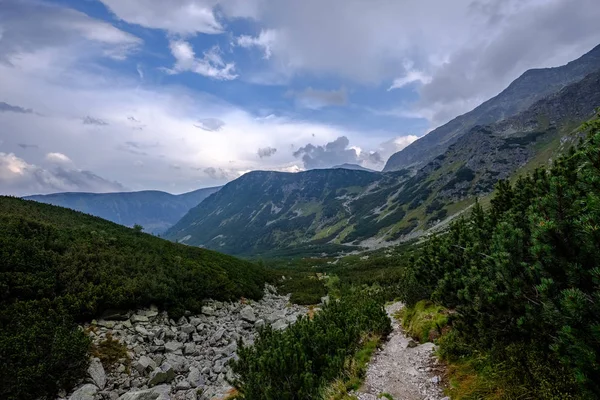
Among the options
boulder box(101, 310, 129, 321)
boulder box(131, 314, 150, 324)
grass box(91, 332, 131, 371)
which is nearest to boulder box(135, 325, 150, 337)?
boulder box(131, 314, 150, 324)

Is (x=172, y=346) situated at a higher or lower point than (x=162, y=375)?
higher

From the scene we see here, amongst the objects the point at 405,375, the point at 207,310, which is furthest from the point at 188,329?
the point at 405,375

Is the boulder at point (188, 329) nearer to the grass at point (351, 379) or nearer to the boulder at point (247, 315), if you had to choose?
the boulder at point (247, 315)

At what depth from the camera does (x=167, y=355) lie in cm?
1530

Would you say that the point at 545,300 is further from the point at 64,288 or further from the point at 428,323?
the point at 64,288

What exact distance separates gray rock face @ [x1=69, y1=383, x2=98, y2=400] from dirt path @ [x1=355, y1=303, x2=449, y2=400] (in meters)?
10.7

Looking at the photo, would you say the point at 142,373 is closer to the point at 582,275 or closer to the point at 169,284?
the point at 169,284

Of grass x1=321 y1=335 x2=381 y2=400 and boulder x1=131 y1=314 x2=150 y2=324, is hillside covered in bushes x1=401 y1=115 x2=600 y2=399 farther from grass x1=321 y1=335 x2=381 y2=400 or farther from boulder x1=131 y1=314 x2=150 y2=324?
boulder x1=131 y1=314 x2=150 y2=324

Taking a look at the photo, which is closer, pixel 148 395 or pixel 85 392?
pixel 85 392

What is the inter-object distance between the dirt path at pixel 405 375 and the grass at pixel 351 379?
0.62 feet

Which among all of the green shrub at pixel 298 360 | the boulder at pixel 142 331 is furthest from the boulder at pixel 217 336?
the green shrub at pixel 298 360

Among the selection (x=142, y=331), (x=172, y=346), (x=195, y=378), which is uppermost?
(x=142, y=331)

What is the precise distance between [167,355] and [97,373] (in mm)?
3342

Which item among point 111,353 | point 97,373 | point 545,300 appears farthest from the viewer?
point 111,353
